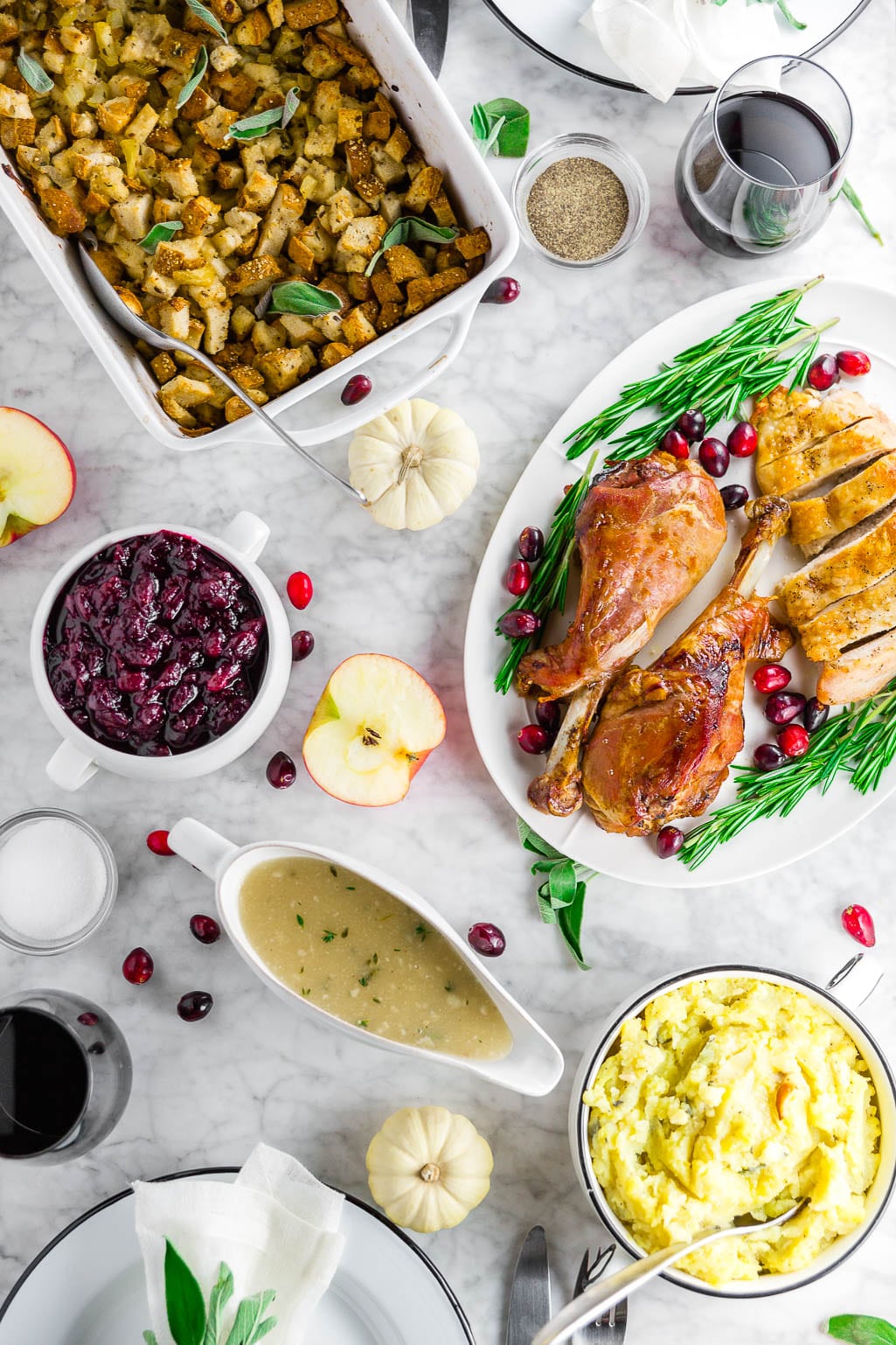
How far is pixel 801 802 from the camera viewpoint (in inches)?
86.7

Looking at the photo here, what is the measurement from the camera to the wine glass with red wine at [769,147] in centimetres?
207

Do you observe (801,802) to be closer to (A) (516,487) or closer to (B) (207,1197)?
(A) (516,487)

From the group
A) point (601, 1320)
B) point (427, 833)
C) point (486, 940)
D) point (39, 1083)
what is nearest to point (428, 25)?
point (427, 833)

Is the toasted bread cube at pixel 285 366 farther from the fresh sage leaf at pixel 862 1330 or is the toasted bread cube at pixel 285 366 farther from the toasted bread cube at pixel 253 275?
the fresh sage leaf at pixel 862 1330

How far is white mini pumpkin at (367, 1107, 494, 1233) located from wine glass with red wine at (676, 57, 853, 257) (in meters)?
1.85

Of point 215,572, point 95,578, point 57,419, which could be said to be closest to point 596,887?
point 215,572

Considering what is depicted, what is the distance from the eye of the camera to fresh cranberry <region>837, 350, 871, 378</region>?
2.20 metres

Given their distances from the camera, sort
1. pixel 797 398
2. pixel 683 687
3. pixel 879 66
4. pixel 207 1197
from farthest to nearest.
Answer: pixel 879 66
pixel 797 398
pixel 683 687
pixel 207 1197

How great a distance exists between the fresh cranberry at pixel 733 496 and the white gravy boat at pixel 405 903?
3.30 feet

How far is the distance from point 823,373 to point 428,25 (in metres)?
1.09

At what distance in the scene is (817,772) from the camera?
2.16 m

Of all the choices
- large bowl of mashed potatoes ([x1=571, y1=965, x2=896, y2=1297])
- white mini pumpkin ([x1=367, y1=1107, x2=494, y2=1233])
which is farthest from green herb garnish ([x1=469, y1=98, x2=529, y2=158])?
white mini pumpkin ([x1=367, y1=1107, x2=494, y2=1233])

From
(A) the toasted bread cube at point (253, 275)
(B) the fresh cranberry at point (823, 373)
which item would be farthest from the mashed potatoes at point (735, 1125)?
(A) the toasted bread cube at point (253, 275)

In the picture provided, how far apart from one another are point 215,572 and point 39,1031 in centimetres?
89
